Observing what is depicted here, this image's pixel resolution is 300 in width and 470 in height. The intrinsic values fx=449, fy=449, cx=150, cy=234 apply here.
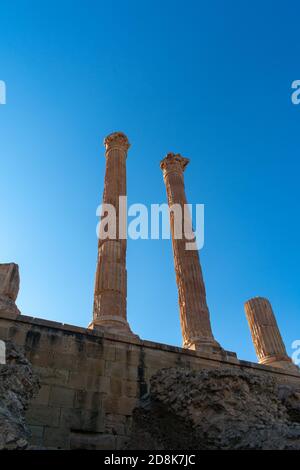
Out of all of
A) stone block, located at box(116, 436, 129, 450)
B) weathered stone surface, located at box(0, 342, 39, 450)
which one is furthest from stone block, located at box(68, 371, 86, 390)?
weathered stone surface, located at box(0, 342, 39, 450)

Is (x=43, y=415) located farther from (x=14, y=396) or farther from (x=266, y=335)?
(x=266, y=335)

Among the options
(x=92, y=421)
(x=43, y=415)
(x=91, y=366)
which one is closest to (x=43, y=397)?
(x=43, y=415)

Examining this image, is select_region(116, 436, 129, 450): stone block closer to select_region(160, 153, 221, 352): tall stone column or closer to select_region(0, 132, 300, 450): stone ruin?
select_region(0, 132, 300, 450): stone ruin

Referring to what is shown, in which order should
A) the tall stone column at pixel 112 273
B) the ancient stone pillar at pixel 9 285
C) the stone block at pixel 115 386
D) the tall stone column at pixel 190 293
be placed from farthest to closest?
the tall stone column at pixel 190 293, the tall stone column at pixel 112 273, the ancient stone pillar at pixel 9 285, the stone block at pixel 115 386

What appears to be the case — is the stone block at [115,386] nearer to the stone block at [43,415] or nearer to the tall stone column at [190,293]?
the stone block at [43,415]

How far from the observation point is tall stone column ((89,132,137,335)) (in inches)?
766

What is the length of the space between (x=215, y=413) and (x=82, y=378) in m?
5.32

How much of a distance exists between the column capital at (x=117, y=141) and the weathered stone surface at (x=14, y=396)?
1975 centimetres

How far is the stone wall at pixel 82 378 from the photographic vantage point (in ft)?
41.7

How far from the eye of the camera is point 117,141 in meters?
29.2

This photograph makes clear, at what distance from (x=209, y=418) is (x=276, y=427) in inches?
63.4

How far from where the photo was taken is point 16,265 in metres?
20.1

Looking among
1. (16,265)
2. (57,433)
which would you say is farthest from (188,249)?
(57,433)

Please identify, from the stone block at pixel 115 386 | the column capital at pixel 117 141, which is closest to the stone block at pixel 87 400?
the stone block at pixel 115 386
